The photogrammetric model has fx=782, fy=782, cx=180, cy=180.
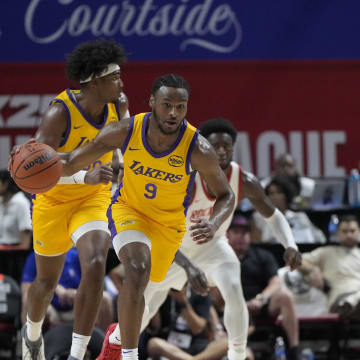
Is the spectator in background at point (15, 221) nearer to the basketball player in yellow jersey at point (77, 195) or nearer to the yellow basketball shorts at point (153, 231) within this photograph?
the basketball player in yellow jersey at point (77, 195)

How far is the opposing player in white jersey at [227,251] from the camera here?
5.39 metres

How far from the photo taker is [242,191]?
567 cm

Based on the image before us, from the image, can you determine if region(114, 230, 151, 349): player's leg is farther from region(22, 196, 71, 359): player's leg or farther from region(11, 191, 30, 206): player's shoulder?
region(11, 191, 30, 206): player's shoulder

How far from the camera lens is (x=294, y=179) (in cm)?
920

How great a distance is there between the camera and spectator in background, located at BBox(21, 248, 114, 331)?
6.64 metres

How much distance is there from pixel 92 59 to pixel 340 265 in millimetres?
3485

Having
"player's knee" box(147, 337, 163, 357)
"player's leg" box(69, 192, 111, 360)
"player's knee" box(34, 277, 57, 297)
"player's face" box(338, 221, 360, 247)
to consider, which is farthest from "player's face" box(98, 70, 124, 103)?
"player's face" box(338, 221, 360, 247)

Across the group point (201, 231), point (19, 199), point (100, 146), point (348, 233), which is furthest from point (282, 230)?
point (19, 199)

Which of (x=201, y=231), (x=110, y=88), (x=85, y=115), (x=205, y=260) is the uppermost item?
(x=110, y=88)

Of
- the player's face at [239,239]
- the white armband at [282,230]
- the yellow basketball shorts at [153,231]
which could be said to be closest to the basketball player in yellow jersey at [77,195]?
the yellow basketball shorts at [153,231]

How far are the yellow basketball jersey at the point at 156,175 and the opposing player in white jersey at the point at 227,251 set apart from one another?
0.70 metres

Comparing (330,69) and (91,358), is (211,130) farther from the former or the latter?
(330,69)

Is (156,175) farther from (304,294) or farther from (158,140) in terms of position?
(304,294)

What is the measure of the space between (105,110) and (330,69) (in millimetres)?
7311
